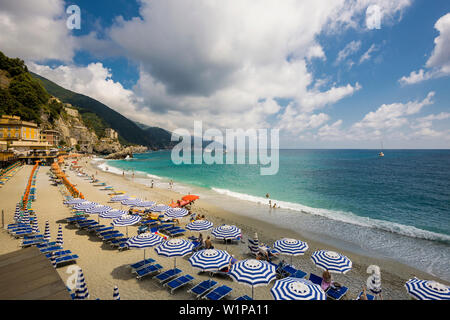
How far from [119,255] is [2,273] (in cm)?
698

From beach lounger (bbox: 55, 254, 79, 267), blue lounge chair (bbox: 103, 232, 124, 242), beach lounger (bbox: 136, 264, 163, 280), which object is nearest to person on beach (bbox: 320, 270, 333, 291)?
beach lounger (bbox: 136, 264, 163, 280)

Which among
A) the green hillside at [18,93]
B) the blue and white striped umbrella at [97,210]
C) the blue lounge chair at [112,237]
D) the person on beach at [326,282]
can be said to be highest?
the green hillside at [18,93]

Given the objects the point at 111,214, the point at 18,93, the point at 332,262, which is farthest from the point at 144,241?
the point at 18,93

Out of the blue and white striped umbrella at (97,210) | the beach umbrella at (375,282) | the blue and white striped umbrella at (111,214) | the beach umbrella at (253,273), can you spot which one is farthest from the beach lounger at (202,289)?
the blue and white striped umbrella at (97,210)

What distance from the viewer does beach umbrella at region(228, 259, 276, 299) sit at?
22.9 feet

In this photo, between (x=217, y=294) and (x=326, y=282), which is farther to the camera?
(x=326, y=282)

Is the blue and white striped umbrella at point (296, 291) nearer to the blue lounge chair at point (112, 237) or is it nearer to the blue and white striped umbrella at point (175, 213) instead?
the blue and white striped umbrella at point (175, 213)

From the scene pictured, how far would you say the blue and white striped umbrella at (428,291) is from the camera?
6.57 metres

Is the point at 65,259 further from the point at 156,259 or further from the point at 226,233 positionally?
the point at 226,233

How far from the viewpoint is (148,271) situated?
9383 millimetres

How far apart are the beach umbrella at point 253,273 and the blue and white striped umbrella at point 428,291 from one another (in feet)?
15.9

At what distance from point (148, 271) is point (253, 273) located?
5253mm
